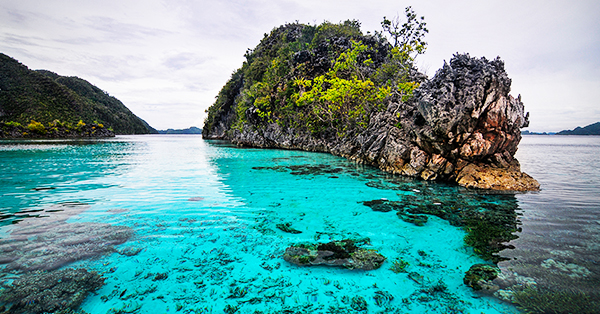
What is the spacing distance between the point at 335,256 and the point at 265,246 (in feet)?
5.41

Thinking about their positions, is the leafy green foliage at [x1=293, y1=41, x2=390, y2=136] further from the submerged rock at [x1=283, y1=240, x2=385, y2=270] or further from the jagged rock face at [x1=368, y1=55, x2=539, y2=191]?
the submerged rock at [x1=283, y1=240, x2=385, y2=270]

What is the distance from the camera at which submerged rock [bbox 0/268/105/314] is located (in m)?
3.30

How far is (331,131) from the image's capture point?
3331 cm

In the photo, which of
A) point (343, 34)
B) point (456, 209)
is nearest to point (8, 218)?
point (456, 209)

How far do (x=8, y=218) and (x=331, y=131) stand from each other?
30042mm

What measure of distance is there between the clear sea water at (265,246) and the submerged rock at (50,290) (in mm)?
171

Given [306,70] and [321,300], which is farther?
[306,70]

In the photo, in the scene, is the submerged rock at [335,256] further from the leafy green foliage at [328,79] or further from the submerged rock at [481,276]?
the leafy green foliage at [328,79]

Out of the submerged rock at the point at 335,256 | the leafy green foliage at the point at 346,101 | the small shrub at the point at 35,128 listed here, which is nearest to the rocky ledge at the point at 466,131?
the leafy green foliage at the point at 346,101

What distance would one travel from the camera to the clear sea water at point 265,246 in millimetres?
3691

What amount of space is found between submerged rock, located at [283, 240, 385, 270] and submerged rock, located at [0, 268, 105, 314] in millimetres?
3367

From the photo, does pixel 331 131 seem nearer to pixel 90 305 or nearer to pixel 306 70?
pixel 306 70

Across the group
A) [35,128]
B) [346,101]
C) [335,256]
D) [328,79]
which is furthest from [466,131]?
[35,128]

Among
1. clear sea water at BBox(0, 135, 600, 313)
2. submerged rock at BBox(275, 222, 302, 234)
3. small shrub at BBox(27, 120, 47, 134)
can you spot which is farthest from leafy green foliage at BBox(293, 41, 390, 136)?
small shrub at BBox(27, 120, 47, 134)
